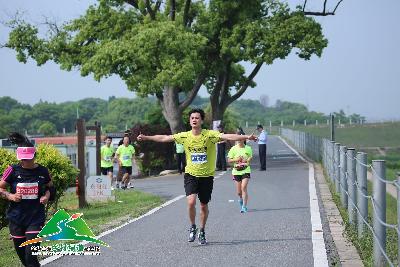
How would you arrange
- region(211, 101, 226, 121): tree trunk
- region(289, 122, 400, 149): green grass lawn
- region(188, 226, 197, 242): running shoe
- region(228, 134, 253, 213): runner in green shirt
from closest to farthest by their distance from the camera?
1. region(188, 226, 197, 242): running shoe
2. region(228, 134, 253, 213): runner in green shirt
3. region(211, 101, 226, 121): tree trunk
4. region(289, 122, 400, 149): green grass lawn

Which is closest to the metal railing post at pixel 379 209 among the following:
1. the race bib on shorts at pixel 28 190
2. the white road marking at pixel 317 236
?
the white road marking at pixel 317 236

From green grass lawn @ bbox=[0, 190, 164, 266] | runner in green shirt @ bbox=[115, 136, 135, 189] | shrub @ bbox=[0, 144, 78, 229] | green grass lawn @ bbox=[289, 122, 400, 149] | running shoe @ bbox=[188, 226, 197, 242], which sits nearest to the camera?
running shoe @ bbox=[188, 226, 197, 242]

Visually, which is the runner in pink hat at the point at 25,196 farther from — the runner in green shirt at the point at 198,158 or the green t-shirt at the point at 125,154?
the green t-shirt at the point at 125,154

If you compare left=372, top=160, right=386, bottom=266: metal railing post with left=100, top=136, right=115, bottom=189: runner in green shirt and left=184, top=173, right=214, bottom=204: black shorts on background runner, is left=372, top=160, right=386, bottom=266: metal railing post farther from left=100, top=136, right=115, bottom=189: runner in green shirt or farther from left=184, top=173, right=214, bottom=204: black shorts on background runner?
left=100, top=136, right=115, bottom=189: runner in green shirt

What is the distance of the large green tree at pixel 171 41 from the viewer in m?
31.3

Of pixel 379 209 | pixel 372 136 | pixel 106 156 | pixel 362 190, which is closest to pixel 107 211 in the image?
pixel 106 156

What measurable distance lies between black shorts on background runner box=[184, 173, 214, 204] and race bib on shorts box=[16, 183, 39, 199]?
344 centimetres

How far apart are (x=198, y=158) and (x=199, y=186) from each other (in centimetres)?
44

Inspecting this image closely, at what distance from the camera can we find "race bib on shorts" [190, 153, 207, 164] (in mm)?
11445

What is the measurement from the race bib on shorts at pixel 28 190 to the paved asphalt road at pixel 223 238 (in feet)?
4.92

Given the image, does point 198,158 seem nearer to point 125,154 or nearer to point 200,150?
point 200,150

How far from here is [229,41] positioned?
33438 millimetres

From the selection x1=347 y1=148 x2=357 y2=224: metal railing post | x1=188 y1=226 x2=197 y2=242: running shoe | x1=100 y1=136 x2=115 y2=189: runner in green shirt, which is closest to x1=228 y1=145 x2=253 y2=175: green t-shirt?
x1=347 y1=148 x2=357 y2=224: metal railing post

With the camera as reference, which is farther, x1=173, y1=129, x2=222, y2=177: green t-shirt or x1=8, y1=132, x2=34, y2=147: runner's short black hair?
x1=173, y1=129, x2=222, y2=177: green t-shirt
